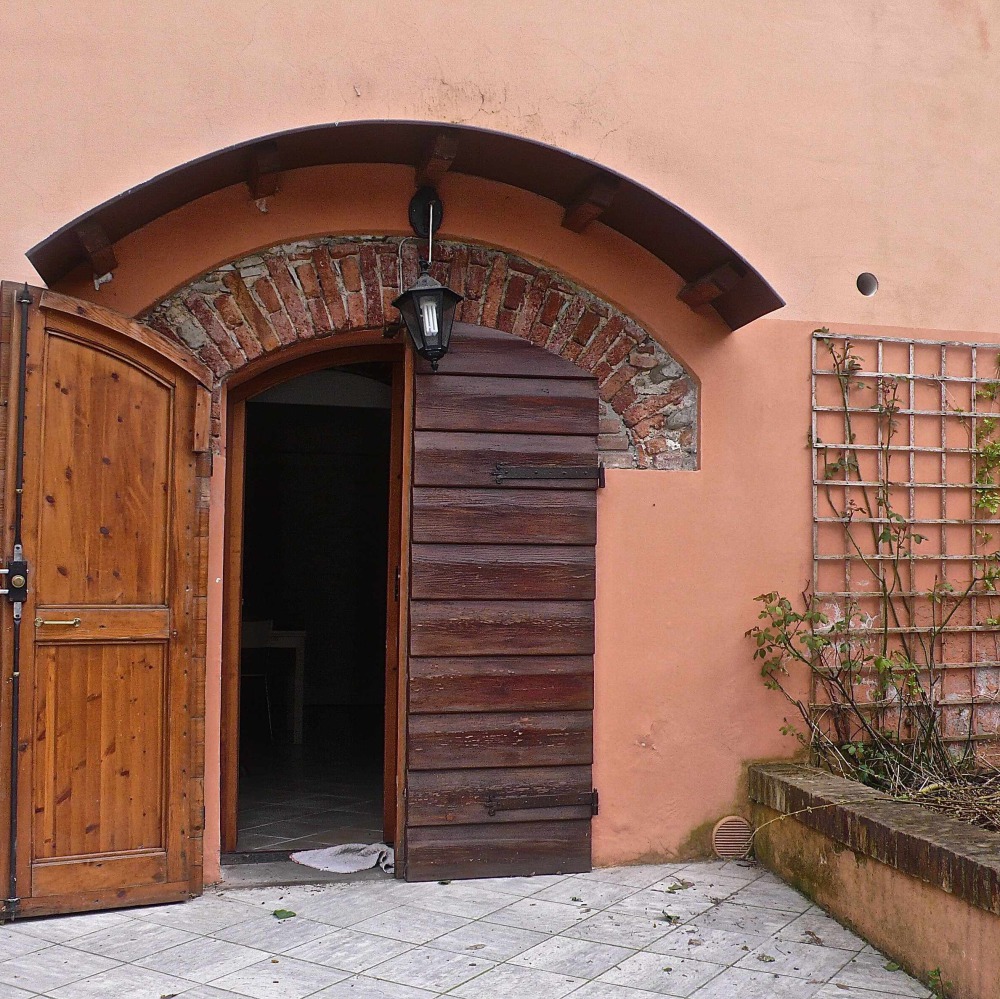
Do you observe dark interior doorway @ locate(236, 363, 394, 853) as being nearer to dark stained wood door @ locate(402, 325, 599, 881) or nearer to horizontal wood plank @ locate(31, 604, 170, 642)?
dark stained wood door @ locate(402, 325, 599, 881)

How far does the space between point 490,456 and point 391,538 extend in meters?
Result: 0.75

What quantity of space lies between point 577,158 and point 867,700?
9.35ft

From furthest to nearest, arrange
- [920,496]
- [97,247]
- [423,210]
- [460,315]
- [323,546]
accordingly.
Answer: [323,546], [920,496], [460,315], [423,210], [97,247]

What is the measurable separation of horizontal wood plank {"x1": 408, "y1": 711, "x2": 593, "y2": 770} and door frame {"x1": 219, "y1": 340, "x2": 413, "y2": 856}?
12cm

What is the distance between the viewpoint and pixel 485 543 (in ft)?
15.0

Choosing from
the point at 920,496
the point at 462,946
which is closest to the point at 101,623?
the point at 462,946

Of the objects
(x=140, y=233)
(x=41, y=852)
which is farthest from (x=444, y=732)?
(x=140, y=233)

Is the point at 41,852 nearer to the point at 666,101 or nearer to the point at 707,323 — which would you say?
the point at 707,323

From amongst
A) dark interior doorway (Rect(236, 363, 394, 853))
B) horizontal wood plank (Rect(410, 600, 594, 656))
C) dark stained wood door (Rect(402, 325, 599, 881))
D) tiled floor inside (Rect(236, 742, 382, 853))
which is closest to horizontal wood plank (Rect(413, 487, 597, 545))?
dark stained wood door (Rect(402, 325, 599, 881))

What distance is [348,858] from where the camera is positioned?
4.71m

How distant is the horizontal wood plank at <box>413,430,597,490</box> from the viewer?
4.52m

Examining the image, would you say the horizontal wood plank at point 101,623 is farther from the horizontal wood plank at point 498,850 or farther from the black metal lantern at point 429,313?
the black metal lantern at point 429,313

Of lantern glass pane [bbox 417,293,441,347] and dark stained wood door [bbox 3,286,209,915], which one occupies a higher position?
lantern glass pane [bbox 417,293,441,347]

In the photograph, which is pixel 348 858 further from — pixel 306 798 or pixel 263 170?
pixel 263 170
